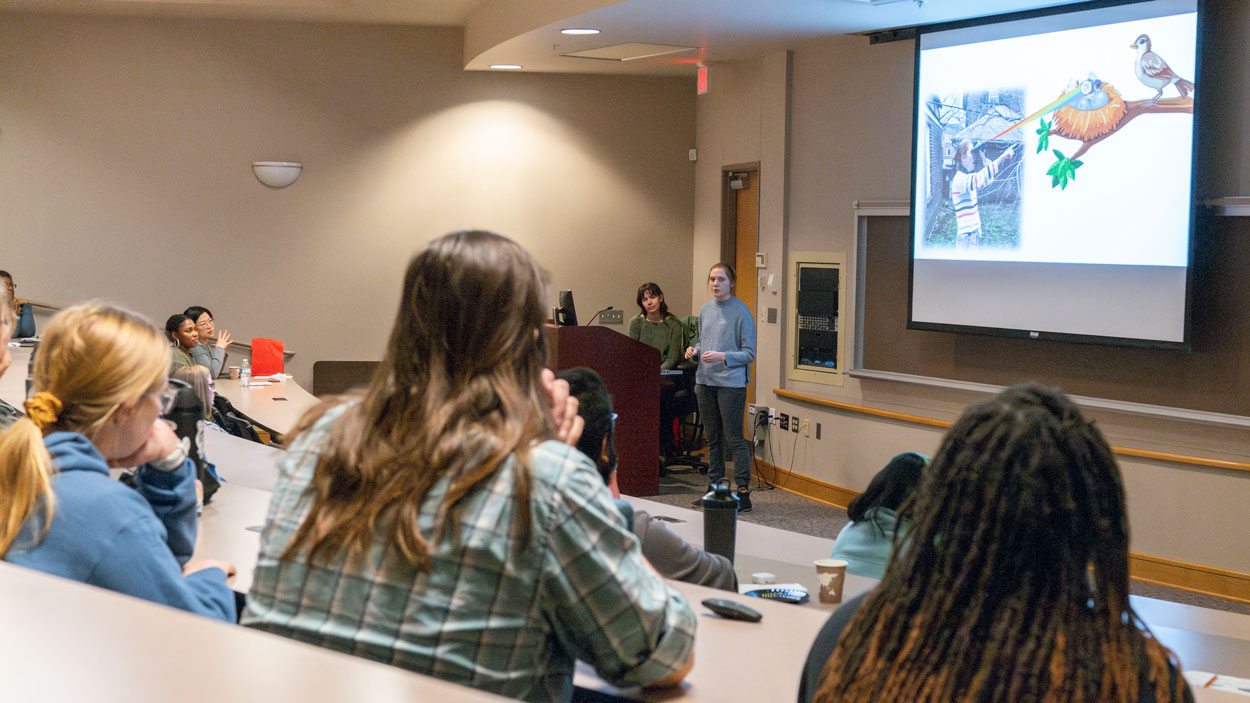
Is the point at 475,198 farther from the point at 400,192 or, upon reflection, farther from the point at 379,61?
the point at 379,61

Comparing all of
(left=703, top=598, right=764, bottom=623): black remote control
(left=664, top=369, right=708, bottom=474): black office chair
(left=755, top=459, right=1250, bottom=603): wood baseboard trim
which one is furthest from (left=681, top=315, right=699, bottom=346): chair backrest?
(left=703, top=598, right=764, bottom=623): black remote control

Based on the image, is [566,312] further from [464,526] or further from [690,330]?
[464,526]

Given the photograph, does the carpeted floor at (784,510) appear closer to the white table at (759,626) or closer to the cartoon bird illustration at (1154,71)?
the cartoon bird illustration at (1154,71)

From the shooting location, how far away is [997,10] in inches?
217

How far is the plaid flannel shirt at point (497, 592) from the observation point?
127 cm

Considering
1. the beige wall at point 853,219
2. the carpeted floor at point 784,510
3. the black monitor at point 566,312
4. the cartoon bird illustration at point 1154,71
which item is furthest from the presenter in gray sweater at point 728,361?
the cartoon bird illustration at point 1154,71

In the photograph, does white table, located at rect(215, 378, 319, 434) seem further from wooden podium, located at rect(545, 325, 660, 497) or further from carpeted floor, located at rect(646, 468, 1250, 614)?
carpeted floor, located at rect(646, 468, 1250, 614)

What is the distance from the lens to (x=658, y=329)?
8125mm


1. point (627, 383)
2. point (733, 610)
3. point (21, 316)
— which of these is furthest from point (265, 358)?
point (733, 610)

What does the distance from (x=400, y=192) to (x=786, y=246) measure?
3.43m

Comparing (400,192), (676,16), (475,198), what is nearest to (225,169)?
(400,192)

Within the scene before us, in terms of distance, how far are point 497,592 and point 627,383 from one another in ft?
18.7

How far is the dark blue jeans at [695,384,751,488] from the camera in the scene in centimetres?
691

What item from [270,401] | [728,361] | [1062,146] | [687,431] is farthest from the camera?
[687,431]
